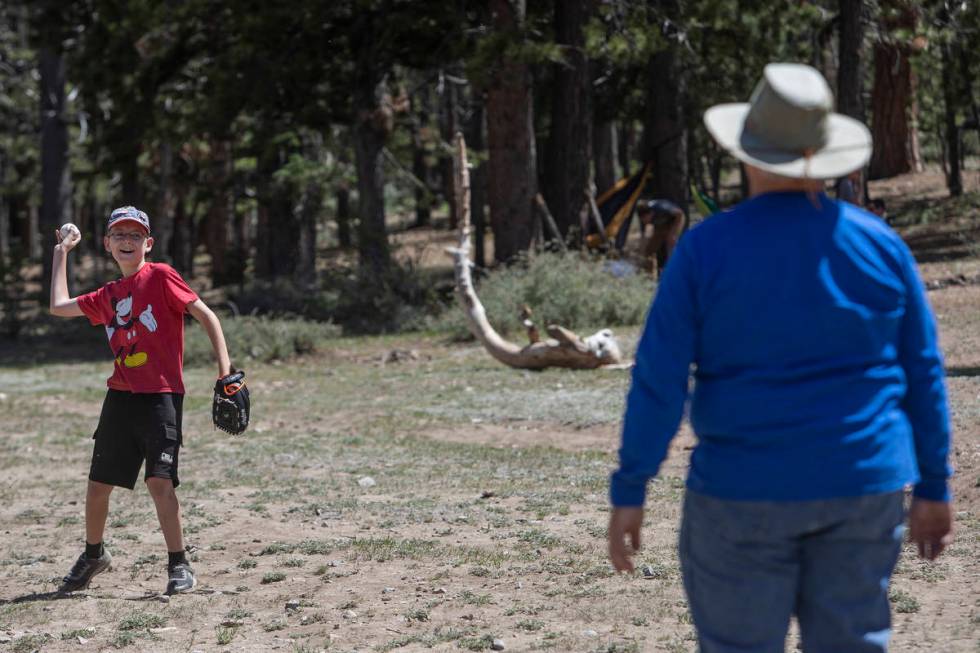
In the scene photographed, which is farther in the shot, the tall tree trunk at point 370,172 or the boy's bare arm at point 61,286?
the tall tree trunk at point 370,172

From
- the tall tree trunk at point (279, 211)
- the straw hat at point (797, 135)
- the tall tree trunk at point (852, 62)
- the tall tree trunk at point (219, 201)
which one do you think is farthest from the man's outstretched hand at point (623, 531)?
the tall tree trunk at point (279, 211)

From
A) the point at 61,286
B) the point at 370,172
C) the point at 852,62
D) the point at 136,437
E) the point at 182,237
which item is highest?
the point at 852,62

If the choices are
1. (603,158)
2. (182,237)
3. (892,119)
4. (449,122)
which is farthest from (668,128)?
(182,237)

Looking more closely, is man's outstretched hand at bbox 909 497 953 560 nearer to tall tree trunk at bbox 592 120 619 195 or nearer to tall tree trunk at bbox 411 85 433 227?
tall tree trunk at bbox 411 85 433 227

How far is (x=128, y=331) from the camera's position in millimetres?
6203

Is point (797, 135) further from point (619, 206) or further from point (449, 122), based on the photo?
point (449, 122)

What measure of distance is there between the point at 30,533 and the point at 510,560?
115 inches

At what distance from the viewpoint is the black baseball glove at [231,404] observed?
6250 mm

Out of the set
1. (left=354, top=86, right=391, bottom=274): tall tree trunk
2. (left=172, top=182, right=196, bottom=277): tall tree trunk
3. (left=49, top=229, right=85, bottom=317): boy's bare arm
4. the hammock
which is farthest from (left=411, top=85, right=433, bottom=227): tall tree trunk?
(left=49, top=229, right=85, bottom=317): boy's bare arm

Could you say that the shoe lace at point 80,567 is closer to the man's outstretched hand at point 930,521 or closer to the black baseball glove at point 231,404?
the black baseball glove at point 231,404

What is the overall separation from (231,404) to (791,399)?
3.67 m

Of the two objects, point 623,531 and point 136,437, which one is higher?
point 623,531

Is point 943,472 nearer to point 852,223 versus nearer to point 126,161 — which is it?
point 852,223

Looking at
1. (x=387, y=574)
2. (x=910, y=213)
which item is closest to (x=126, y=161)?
(x=910, y=213)
